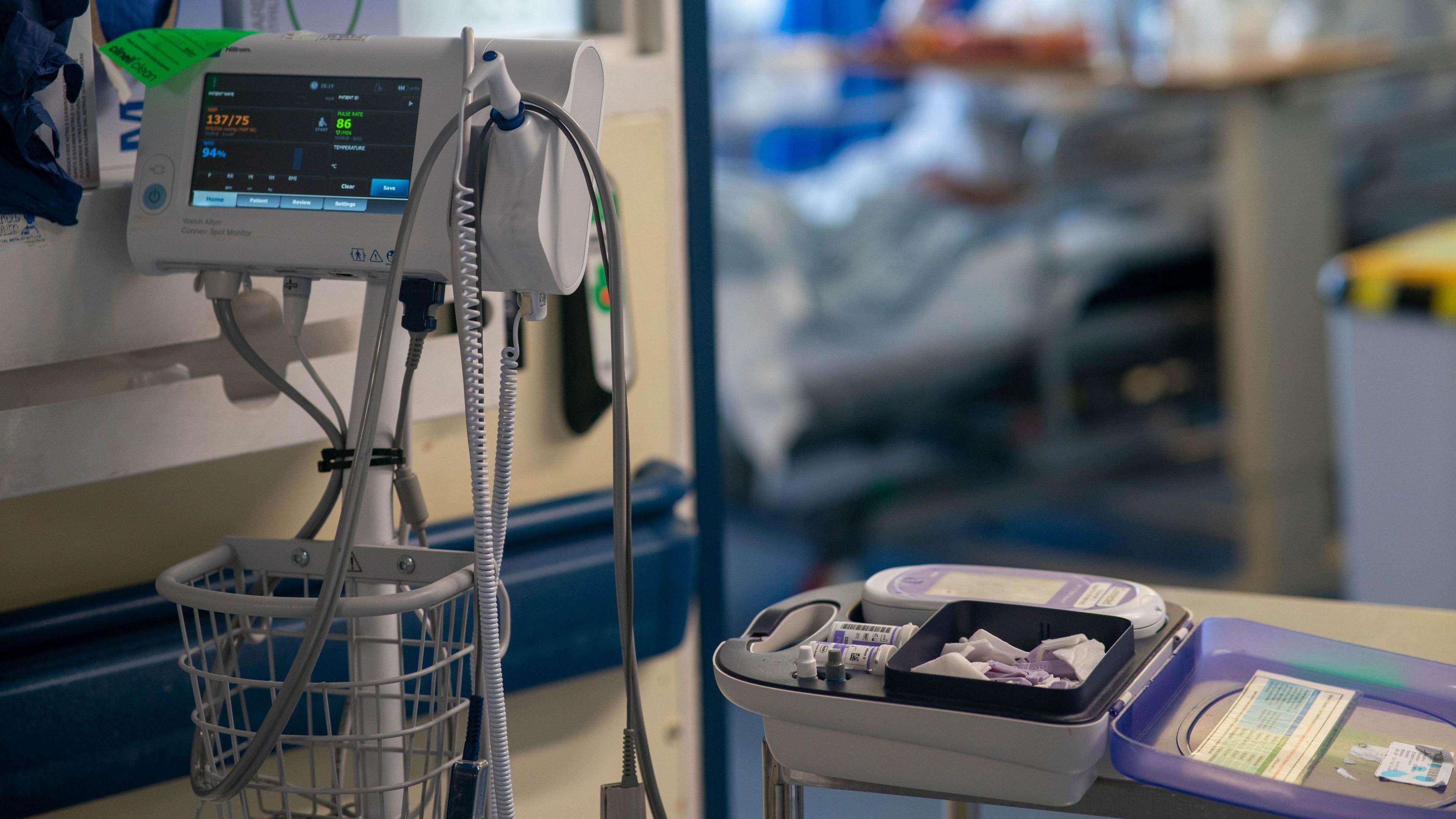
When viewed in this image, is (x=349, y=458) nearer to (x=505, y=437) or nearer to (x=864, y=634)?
(x=505, y=437)

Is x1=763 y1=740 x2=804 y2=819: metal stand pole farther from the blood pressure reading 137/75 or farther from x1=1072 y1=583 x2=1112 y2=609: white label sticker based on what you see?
the blood pressure reading 137/75

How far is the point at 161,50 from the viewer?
1.01 meters

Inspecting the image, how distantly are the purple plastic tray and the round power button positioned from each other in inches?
30.2

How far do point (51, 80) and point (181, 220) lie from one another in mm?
145

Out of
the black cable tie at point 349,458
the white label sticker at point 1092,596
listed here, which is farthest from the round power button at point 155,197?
the white label sticker at point 1092,596

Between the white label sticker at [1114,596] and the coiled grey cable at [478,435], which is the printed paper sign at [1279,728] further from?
the coiled grey cable at [478,435]

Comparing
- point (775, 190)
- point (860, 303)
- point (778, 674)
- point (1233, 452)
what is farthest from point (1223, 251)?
point (778, 674)

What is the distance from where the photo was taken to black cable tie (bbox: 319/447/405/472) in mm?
973

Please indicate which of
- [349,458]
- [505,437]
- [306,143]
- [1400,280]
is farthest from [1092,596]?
[1400,280]

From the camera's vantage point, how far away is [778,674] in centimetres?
87

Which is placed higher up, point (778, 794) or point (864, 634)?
point (864, 634)

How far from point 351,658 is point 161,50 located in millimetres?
477

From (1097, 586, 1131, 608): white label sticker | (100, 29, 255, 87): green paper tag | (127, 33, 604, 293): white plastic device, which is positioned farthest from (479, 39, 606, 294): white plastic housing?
(1097, 586, 1131, 608): white label sticker

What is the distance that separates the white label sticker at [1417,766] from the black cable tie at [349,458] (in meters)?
0.68
